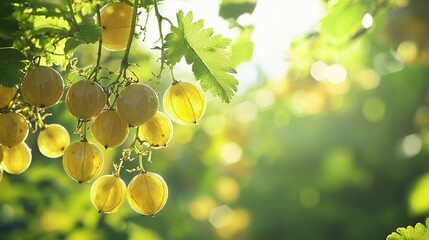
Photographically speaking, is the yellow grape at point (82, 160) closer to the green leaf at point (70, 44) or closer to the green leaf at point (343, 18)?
the green leaf at point (70, 44)

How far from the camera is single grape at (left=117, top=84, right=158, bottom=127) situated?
4.78 ft

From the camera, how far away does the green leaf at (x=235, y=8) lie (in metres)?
2.29

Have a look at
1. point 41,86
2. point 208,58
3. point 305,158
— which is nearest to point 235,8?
point 208,58

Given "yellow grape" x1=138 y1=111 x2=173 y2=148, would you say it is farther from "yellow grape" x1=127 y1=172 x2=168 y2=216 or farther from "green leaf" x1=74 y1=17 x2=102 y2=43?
"green leaf" x1=74 y1=17 x2=102 y2=43

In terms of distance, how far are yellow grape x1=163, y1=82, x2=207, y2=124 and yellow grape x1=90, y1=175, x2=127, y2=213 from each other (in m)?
0.21

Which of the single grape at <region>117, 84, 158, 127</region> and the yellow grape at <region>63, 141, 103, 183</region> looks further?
the yellow grape at <region>63, 141, 103, 183</region>

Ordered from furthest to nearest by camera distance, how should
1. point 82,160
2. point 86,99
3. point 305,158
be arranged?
point 305,158 → point 82,160 → point 86,99

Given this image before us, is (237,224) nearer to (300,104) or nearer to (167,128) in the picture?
(300,104)

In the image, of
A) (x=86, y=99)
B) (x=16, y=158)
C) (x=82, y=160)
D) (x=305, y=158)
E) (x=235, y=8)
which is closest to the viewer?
(x=86, y=99)

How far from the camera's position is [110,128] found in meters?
→ 1.50

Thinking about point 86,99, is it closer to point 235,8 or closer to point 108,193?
point 108,193

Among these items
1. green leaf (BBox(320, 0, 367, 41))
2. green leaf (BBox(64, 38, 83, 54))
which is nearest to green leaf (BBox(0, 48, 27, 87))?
green leaf (BBox(64, 38, 83, 54))

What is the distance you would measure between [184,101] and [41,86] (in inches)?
13.1

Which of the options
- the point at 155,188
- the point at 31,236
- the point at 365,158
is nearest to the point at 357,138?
the point at 365,158
